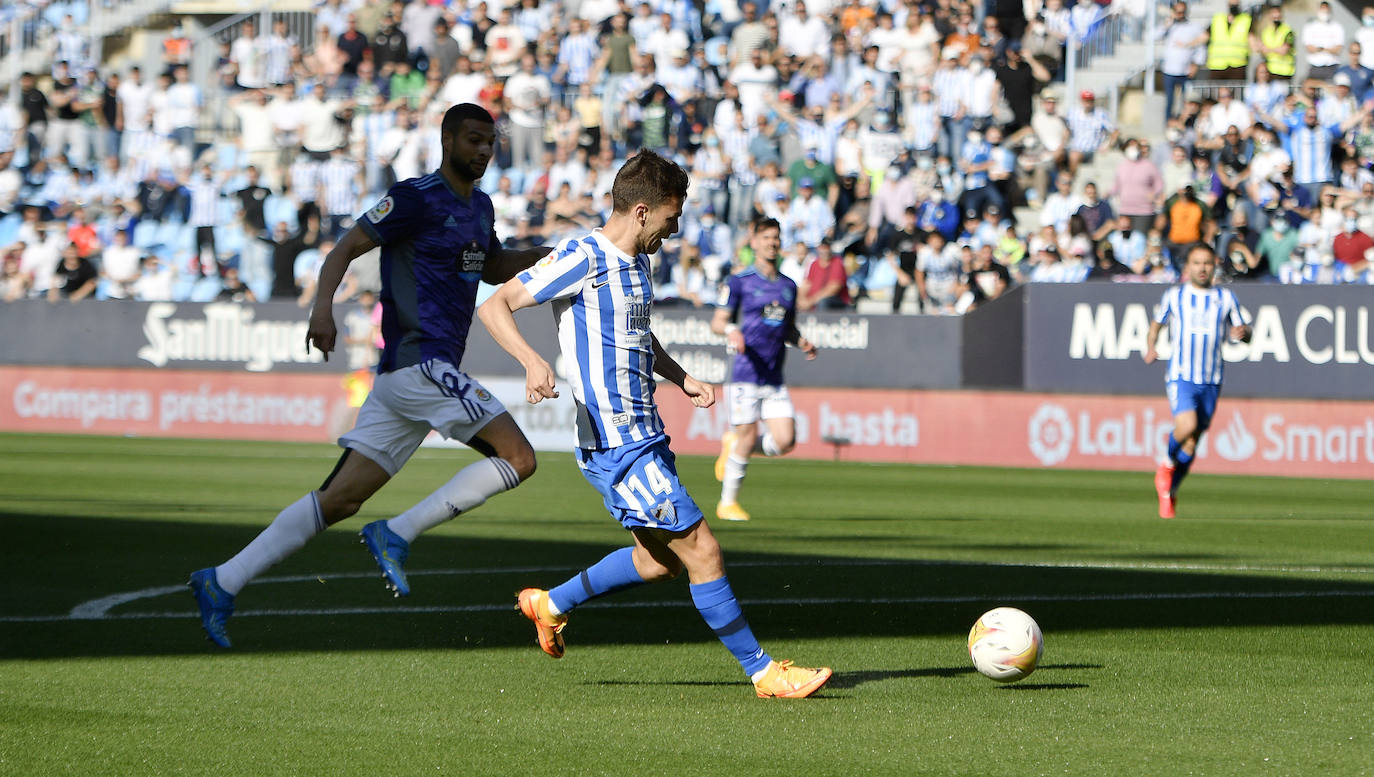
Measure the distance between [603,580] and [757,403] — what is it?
7.83 meters

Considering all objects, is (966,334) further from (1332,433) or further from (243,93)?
(243,93)

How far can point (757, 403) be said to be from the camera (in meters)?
14.4

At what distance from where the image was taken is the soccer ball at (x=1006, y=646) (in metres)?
6.36

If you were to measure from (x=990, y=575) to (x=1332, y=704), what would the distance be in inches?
156

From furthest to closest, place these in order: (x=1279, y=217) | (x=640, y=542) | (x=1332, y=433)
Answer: (x=1279, y=217) → (x=1332, y=433) → (x=640, y=542)

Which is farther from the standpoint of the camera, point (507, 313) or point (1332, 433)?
point (1332, 433)

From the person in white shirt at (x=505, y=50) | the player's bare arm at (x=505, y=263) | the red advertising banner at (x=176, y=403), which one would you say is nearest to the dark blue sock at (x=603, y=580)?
the player's bare arm at (x=505, y=263)

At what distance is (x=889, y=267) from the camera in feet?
76.8

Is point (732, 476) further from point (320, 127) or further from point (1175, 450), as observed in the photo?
point (320, 127)

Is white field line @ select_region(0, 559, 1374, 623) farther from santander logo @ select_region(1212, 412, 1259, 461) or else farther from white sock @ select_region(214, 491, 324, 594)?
santander logo @ select_region(1212, 412, 1259, 461)

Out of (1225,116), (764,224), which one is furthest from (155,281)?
(764,224)

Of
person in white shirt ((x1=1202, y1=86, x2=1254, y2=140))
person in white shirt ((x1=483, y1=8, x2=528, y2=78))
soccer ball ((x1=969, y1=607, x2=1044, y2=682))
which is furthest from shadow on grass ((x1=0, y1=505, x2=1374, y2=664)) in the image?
person in white shirt ((x1=483, y1=8, x2=528, y2=78))

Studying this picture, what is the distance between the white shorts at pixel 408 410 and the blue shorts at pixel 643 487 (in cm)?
125

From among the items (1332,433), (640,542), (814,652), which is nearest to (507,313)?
(640,542)
